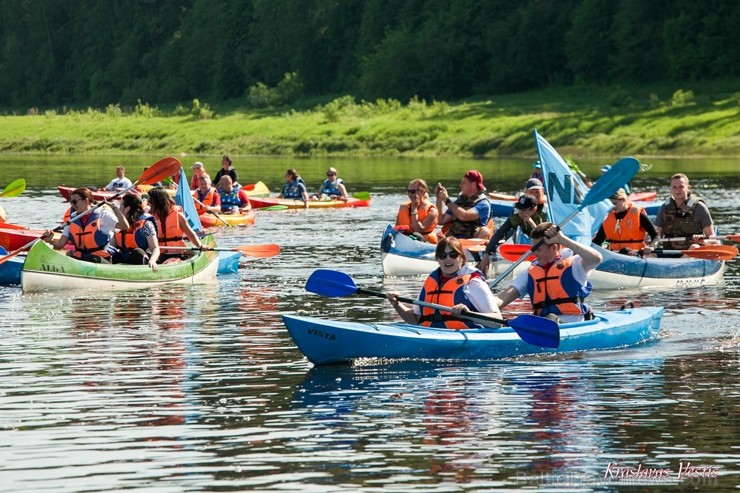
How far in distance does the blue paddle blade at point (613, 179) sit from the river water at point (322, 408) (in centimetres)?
164

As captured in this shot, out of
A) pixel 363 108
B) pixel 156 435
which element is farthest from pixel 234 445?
pixel 363 108

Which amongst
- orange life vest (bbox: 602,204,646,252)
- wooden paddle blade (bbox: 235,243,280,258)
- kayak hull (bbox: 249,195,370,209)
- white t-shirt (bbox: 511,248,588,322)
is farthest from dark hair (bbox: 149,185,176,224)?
kayak hull (bbox: 249,195,370,209)

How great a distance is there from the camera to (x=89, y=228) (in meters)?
19.2

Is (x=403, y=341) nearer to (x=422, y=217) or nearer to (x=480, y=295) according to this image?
(x=480, y=295)

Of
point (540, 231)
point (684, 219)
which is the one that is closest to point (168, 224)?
point (684, 219)

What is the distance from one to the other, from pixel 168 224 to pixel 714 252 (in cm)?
720

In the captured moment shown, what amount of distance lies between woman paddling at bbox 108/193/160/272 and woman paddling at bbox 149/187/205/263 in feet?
1.20

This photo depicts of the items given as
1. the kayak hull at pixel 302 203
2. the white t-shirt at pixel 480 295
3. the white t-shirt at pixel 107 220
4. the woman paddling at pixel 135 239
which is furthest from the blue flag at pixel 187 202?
the kayak hull at pixel 302 203

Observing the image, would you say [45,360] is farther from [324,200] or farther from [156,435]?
[324,200]

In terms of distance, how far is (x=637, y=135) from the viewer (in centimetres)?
5644

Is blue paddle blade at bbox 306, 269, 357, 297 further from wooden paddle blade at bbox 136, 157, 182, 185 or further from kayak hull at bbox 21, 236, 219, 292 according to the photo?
wooden paddle blade at bbox 136, 157, 182, 185

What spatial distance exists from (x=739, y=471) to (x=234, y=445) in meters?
3.43

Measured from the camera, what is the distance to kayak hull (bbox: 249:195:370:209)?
34.4 meters

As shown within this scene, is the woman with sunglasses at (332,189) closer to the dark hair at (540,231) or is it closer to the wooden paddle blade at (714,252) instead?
the wooden paddle blade at (714,252)
